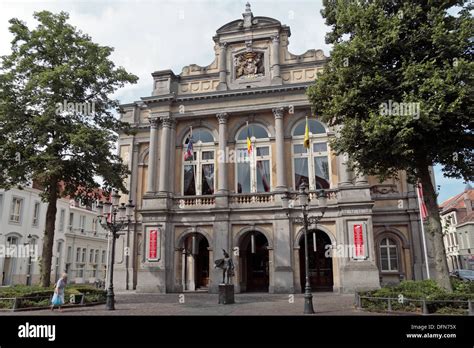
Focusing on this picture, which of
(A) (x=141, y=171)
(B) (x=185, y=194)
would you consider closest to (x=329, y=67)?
(B) (x=185, y=194)

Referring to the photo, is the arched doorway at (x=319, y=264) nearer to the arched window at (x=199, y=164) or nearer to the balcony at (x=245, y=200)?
the balcony at (x=245, y=200)

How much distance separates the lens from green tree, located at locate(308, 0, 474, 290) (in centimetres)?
1355

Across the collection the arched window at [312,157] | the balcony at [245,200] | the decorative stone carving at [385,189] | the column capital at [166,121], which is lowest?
the balcony at [245,200]

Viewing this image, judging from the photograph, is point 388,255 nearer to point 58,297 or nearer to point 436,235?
point 436,235

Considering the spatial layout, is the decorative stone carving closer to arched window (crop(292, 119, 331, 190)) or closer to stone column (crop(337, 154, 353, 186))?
stone column (crop(337, 154, 353, 186))

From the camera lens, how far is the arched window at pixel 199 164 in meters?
27.2

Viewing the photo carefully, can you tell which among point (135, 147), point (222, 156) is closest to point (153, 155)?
point (135, 147)

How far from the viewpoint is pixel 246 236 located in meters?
26.5

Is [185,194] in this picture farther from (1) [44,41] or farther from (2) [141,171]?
(1) [44,41]

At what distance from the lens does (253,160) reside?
1054 inches

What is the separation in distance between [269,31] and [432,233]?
737 inches

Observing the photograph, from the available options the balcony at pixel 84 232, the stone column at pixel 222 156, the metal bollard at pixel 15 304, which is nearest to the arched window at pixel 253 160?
the stone column at pixel 222 156

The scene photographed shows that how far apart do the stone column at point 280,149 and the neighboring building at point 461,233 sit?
43194mm

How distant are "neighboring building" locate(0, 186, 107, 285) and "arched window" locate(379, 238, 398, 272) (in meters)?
27.5
